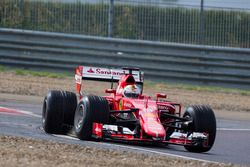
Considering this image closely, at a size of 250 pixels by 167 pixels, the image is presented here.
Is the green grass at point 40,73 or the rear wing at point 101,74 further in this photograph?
the green grass at point 40,73

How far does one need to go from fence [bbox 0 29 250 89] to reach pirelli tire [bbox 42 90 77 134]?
10.2 m

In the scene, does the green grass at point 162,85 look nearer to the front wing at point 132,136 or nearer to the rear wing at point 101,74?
the rear wing at point 101,74

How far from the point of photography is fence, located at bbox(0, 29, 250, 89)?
990 inches

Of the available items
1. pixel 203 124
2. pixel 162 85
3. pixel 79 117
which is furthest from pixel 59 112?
pixel 162 85

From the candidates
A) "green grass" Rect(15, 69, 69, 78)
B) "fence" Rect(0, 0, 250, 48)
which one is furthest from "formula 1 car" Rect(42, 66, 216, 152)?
"fence" Rect(0, 0, 250, 48)

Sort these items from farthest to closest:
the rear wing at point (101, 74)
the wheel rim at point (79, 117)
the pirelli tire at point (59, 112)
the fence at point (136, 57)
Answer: the fence at point (136, 57) → the rear wing at point (101, 74) → the pirelli tire at point (59, 112) → the wheel rim at point (79, 117)

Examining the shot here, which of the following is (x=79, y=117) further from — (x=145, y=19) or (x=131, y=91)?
(x=145, y=19)

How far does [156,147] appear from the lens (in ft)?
46.1

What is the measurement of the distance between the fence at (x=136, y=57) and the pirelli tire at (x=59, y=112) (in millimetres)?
10220

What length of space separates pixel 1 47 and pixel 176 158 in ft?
46.7

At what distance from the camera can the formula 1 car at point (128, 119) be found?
13672 millimetres

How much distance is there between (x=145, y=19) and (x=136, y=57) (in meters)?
1.90

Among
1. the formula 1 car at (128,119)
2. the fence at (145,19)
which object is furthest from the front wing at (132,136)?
the fence at (145,19)

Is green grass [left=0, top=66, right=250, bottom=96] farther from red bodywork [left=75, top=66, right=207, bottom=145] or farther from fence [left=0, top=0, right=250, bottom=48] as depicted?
red bodywork [left=75, top=66, right=207, bottom=145]
